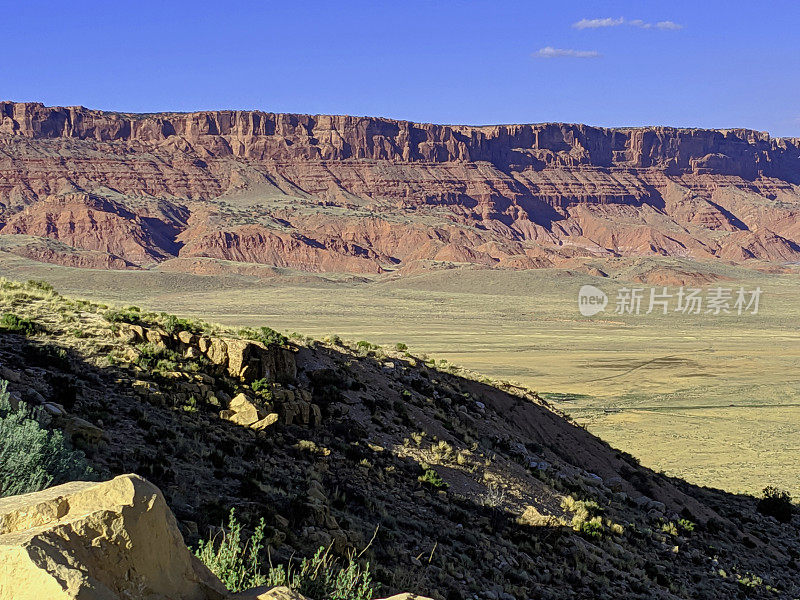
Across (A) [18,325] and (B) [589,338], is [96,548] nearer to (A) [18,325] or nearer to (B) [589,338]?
(A) [18,325]

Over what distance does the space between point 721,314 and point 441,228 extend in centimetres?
7857

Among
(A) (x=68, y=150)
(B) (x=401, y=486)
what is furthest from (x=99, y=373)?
(A) (x=68, y=150)

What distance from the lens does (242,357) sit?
14.4m

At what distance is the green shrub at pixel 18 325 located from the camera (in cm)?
1390

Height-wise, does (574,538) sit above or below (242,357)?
below

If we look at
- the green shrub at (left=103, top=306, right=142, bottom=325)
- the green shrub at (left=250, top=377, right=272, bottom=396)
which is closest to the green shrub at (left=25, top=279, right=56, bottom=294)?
the green shrub at (left=103, top=306, right=142, bottom=325)

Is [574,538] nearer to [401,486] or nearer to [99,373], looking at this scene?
[401,486]

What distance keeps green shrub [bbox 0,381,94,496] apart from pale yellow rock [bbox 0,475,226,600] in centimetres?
202

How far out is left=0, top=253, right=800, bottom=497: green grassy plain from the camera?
37.4 metres

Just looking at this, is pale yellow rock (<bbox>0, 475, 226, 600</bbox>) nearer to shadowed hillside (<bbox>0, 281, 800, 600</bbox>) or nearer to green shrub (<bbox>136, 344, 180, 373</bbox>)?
shadowed hillside (<bbox>0, 281, 800, 600</bbox>)

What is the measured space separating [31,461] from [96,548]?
296cm

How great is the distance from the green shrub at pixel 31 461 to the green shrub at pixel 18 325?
6359 mm

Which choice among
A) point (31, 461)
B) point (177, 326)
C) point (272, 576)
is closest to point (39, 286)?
point (177, 326)

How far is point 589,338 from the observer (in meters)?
81.2
